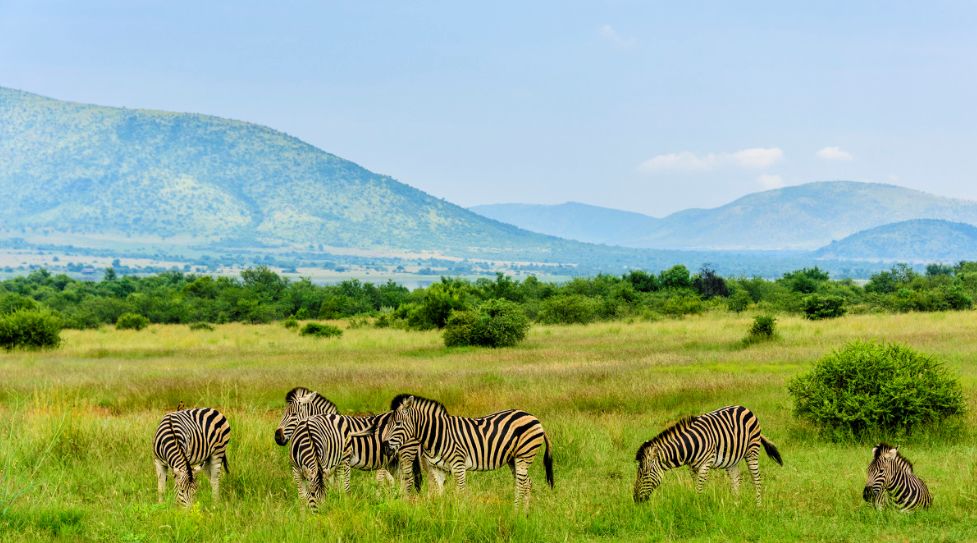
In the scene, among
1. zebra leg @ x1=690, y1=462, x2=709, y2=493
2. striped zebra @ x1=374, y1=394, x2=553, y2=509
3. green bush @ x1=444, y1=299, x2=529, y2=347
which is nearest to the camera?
striped zebra @ x1=374, y1=394, x2=553, y2=509

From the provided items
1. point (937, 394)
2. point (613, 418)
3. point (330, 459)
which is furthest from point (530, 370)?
point (330, 459)

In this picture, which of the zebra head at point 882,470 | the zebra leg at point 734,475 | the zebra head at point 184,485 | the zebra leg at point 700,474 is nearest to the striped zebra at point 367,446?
the zebra head at point 184,485

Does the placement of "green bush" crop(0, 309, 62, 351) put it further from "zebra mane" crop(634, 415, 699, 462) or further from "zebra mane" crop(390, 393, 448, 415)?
"zebra mane" crop(634, 415, 699, 462)

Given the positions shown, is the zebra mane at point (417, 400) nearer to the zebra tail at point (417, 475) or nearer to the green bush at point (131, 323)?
the zebra tail at point (417, 475)

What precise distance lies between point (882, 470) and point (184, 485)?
8.14 meters

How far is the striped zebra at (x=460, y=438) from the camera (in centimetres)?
1021

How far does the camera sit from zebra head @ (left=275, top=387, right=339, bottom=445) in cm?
1066

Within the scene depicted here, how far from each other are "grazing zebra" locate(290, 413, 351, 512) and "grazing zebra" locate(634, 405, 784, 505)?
356cm

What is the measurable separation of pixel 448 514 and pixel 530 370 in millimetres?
16782

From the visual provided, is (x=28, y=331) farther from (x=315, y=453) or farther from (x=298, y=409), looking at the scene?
(x=315, y=453)

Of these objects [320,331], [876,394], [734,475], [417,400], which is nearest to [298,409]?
[417,400]

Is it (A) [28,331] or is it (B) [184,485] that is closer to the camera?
(B) [184,485]

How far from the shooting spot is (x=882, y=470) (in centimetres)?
1010

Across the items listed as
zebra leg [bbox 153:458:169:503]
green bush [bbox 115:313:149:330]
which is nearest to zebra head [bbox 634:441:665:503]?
zebra leg [bbox 153:458:169:503]
